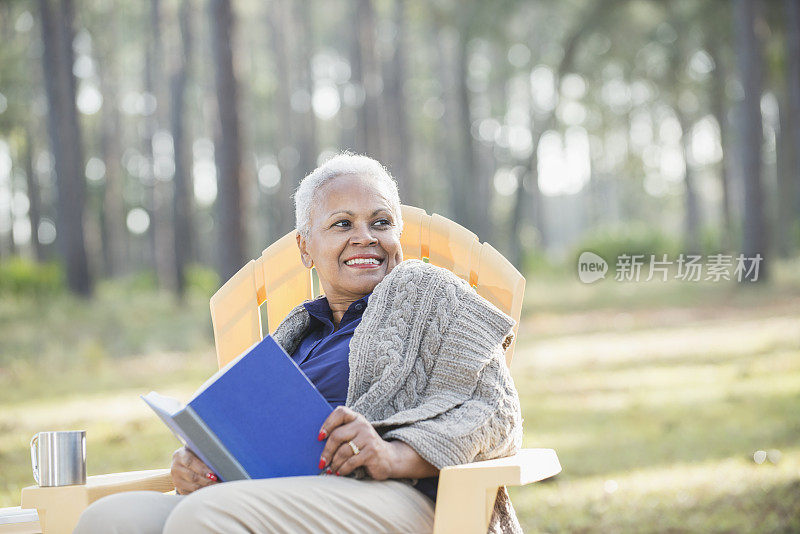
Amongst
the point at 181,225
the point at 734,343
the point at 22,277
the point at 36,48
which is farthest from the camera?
the point at 36,48

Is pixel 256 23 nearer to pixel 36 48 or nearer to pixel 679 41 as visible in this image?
pixel 36 48

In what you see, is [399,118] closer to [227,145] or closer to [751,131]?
[751,131]

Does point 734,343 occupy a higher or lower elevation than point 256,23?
lower

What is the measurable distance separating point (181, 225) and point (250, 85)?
14857mm

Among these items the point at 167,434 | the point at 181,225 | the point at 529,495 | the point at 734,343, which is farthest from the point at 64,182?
the point at 529,495

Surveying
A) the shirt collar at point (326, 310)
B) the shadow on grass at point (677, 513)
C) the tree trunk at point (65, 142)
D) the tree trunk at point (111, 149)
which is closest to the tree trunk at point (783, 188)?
the tree trunk at point (65, 142)

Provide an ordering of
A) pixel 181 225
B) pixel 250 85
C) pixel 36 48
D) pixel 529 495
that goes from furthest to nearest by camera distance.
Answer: pixel 250 85 < pixel 36 48 < pixel 181 225 < pixel 529 495

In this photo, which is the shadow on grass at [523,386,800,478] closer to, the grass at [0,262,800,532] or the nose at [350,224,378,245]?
the grass at [0,262,800,532]

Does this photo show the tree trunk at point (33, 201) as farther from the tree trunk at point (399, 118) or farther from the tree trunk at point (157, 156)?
the tree trunk at point (399, 118)

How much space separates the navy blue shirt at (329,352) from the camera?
8.13 ft

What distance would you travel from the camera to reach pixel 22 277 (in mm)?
13938

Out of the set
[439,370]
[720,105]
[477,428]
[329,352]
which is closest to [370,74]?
[720,105]

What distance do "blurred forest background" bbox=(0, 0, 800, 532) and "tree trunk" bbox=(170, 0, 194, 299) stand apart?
0.14ft
